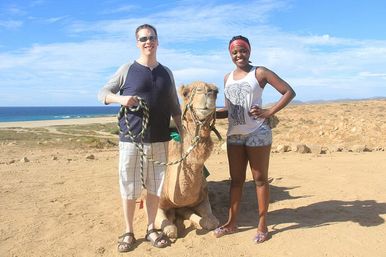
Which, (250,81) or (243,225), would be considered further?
(243,225)

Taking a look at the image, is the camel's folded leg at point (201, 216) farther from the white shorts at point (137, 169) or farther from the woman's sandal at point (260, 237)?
the white shorts at point (137, 169)

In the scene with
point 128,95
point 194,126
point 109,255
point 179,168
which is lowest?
point 109,255

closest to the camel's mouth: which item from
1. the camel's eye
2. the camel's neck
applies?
the camel's neck

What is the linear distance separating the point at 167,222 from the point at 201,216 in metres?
0.52

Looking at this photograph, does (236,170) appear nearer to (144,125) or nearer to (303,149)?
(144,125)

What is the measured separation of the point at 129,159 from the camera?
4.85 m

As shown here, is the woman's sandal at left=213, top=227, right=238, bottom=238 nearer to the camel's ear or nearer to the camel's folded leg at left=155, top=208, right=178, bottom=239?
the camel's folded leg at left=155, top=208, right=178, bottom=239

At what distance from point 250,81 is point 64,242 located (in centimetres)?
285

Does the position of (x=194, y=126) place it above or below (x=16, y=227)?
above

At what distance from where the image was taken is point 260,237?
5.11 m

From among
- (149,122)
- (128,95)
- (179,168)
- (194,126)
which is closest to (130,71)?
(128,95)

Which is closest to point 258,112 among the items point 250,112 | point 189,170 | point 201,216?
point 250,112

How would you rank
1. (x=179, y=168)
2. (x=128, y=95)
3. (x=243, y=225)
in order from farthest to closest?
(x=243, y=225) < (x=179, y=168) < (x=128, y=95)

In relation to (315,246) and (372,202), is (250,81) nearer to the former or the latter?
(315,246)
